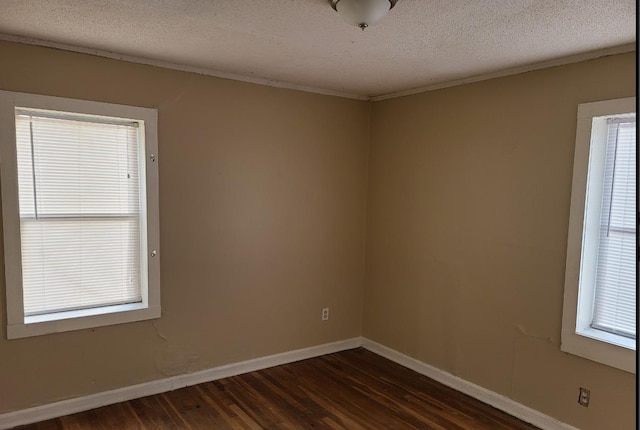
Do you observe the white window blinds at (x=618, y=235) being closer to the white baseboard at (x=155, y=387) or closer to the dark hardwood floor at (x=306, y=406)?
the dark hardwood floor at (x=306, y=406)

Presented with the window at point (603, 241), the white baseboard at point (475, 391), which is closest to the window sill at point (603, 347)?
the window at point (603, 241)

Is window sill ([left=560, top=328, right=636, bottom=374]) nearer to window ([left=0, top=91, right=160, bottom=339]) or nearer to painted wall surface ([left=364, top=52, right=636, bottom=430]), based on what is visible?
painted wall surface ([left=364, top=52, right=636, bottom=430])

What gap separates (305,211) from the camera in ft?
12.7

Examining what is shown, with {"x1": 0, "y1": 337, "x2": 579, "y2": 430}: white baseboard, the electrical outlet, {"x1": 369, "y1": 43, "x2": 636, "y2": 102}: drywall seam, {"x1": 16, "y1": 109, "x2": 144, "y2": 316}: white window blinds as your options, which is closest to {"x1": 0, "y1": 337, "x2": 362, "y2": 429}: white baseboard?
{"x1": 0, "y1": 337, "x2": 579, "y2": 430}: white baseboard

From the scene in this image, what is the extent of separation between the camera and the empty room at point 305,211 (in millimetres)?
2496

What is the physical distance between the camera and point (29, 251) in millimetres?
2781

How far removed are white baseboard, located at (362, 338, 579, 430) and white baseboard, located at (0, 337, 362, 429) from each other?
42 cm

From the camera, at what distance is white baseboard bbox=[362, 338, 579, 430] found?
2.90 metres

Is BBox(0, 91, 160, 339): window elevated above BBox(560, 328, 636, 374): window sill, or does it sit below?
above

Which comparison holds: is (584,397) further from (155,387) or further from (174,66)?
(174,66)

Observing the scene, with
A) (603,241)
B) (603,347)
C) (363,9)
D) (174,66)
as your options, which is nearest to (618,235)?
(603,241)

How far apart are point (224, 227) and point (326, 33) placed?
1701 mm

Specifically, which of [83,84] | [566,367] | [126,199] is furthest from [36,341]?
[566,367]

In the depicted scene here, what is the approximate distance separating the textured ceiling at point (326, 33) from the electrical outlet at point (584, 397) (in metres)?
1.98
